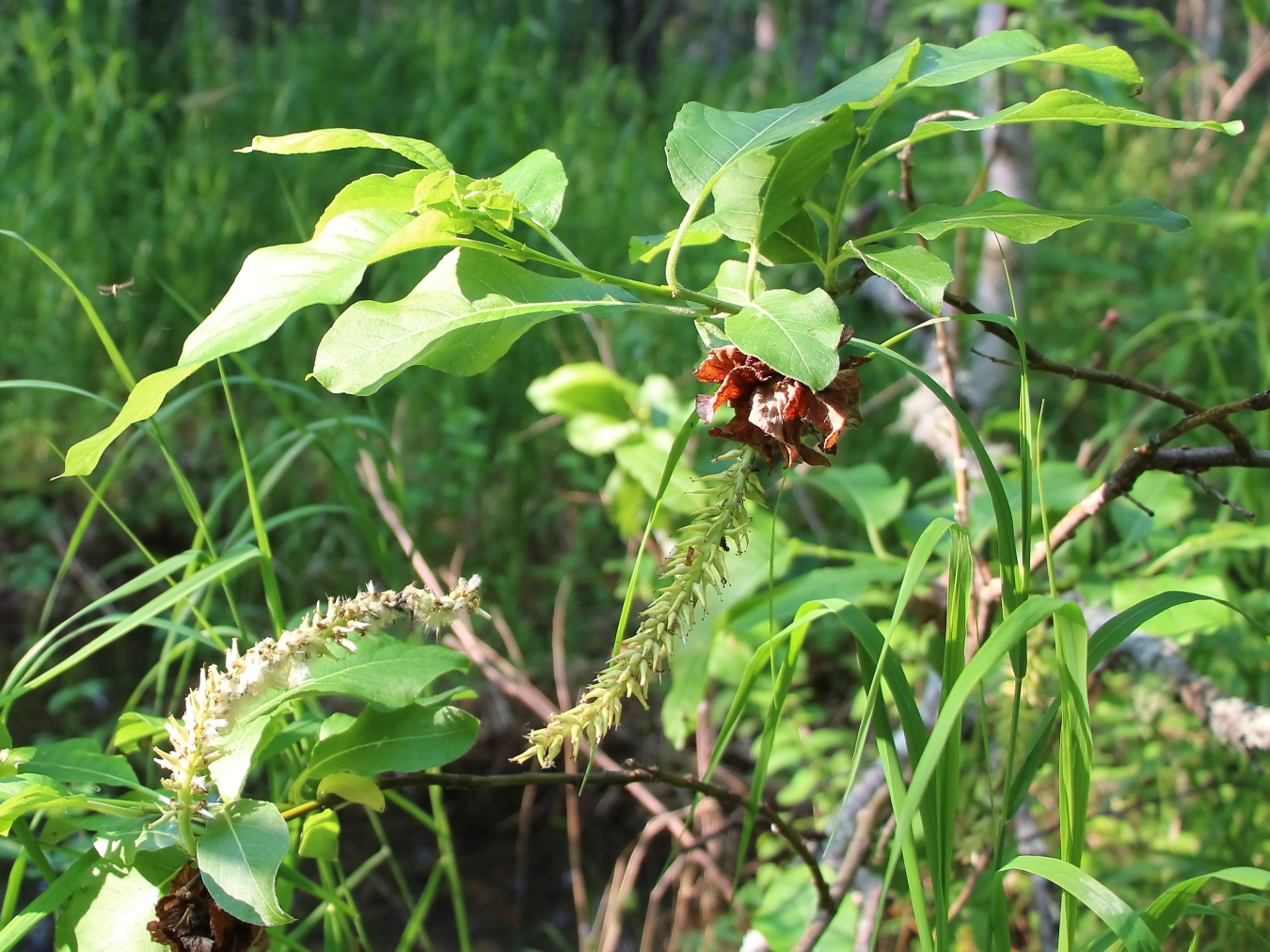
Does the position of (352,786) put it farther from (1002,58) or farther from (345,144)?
(1002,58)

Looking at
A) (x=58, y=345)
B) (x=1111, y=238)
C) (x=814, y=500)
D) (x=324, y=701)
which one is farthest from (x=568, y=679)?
(x=1111, y=238)

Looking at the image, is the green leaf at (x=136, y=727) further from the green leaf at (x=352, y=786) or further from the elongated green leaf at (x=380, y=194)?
the elongated green leaf at (x=380, y=194)

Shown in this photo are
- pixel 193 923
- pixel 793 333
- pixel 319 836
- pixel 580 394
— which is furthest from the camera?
pixel 580 394

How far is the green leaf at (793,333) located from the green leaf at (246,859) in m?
0.32

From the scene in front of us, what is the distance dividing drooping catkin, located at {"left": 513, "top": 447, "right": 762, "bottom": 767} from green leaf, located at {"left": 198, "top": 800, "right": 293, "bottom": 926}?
5.1 inches

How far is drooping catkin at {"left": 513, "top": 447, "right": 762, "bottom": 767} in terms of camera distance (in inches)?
17.0

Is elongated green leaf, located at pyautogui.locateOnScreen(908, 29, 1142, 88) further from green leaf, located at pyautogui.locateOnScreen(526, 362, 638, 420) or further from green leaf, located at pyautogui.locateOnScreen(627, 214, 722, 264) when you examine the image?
green leaf, located at pyautogui.locateOnScreen(526, 362, 638, 420)

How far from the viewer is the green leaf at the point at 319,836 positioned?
59 centimetres

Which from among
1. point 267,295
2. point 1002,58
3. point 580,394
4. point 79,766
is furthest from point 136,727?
point 580,394

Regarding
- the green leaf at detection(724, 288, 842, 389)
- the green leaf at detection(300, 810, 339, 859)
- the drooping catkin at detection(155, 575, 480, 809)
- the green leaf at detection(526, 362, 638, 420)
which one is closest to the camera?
the green leaf at detection(724, 288, 842, 389)

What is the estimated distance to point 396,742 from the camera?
566 millimetres

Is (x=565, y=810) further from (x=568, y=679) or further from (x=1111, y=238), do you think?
(x=1111, y=238)

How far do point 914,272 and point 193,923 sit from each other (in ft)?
1.54

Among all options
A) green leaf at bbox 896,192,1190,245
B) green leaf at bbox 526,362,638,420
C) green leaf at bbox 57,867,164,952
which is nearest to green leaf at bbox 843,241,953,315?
green leaf at bbox 896,192,1190,245
